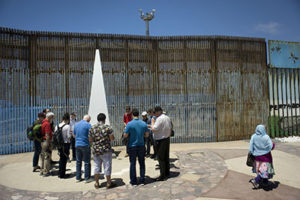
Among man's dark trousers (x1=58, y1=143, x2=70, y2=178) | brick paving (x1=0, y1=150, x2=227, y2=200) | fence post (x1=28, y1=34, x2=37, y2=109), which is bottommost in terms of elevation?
brick paving (x1=0, y1=150, x2=227, y2=200)

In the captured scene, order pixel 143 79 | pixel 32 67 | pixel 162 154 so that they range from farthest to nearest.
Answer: pixel 143 79, pixel 32 67, pixel 162 154

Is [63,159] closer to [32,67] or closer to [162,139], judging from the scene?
[162,139]

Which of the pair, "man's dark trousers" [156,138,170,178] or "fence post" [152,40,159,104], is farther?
"fence post" [152,40,159,104]

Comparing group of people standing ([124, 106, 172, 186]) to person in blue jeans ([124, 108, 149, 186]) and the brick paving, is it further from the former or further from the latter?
the brick paving

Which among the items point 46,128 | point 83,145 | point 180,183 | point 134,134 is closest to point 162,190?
point 180,183

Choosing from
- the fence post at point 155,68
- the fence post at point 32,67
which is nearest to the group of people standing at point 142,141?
the fence post at point 155,68

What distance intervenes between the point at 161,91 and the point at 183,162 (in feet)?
14.1

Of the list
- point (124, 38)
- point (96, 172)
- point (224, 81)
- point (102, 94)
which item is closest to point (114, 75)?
point (124, 38)

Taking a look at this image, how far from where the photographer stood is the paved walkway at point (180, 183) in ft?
14.0

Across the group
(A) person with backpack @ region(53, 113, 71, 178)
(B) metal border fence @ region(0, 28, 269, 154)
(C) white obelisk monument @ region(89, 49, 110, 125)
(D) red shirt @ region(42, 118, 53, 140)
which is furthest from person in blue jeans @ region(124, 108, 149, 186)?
(B) metal border fence @ region(0, 28, 269, 154)

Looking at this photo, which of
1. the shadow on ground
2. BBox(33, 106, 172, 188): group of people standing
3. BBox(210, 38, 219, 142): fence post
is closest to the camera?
the shadow on ground

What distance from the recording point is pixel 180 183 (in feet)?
15.9

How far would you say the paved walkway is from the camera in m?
4.27

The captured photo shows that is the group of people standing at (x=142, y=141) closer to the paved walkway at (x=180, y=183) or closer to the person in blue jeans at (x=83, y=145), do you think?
the paved walkway at (x=180, y=183)
